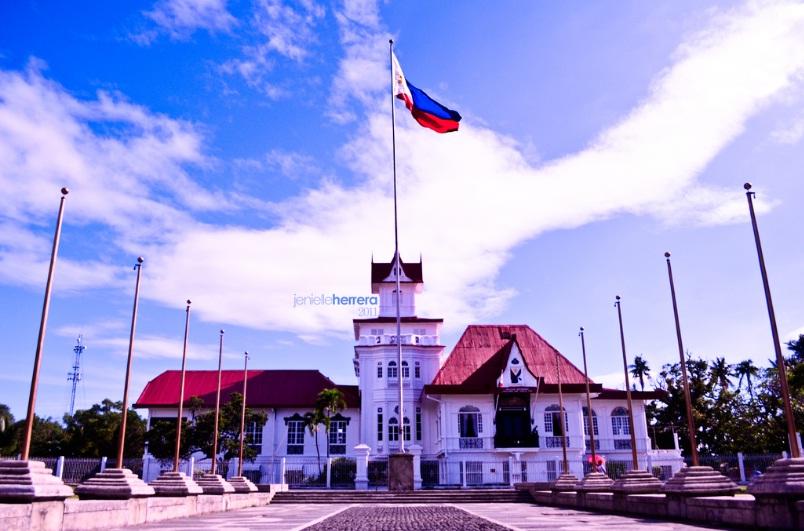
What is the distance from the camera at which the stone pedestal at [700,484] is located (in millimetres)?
11938

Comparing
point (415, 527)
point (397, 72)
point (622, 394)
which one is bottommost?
point (415, 527)

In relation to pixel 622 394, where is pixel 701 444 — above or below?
below

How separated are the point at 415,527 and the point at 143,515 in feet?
18.0

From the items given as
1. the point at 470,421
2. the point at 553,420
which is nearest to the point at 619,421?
the point at 553,420

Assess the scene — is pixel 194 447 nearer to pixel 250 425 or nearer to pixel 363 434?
pixel 250 425

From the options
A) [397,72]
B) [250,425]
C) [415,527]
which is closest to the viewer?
[415,527]

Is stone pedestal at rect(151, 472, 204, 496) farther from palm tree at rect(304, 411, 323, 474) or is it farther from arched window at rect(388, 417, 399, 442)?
arched window at rect(388, 417, 399, 442)

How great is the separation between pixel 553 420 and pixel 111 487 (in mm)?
33401

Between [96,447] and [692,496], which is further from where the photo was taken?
[96,447]

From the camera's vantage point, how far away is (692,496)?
1193 centimetres

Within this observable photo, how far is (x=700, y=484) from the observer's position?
39.4ft

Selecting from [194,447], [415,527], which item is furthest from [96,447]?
[415,527]

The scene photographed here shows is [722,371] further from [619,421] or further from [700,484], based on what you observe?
[700,484]

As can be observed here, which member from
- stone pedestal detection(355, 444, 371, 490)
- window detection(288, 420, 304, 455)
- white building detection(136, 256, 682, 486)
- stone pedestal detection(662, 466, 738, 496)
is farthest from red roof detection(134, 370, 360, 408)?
stone pedestal detection(662, 466, 738, 496)
